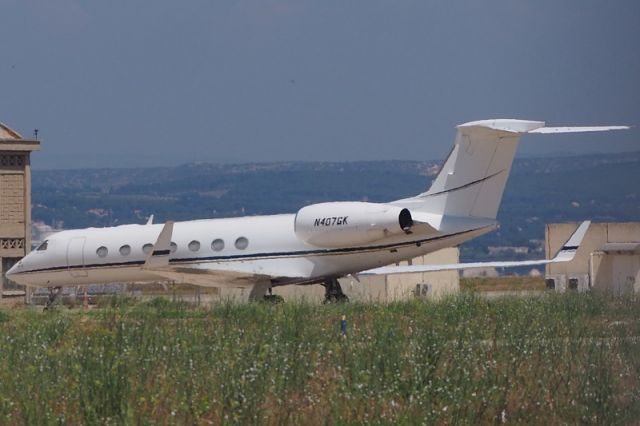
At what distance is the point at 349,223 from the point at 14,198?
77.9ft

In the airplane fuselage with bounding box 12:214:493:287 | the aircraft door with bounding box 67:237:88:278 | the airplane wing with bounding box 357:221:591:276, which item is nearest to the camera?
the airplane fuselage with bounding box 12:214:493:287

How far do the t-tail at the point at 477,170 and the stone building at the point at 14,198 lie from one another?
78.2 ft

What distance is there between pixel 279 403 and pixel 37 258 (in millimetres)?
22822

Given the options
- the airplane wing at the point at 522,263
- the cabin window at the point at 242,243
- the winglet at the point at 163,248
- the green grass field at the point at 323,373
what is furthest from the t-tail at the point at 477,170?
the green grass field at the point at 323,373

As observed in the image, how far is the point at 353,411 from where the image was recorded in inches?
523

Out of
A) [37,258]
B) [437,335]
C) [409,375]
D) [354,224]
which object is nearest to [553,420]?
[409,375]

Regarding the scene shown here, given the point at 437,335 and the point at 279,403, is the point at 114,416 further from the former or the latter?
the point at 437,335

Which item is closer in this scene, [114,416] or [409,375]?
[114,416]

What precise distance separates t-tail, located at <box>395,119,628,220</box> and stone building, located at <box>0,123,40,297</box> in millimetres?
23849

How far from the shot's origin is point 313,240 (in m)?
31.6

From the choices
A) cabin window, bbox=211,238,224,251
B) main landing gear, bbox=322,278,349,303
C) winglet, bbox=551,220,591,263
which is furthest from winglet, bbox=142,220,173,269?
winglet, bbox=551,220,591,263

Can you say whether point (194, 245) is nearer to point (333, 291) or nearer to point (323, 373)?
point (333, 291)

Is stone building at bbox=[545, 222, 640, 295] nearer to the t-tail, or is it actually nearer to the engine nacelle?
the t-tail

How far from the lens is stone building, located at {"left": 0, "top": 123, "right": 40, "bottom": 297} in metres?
50.6
